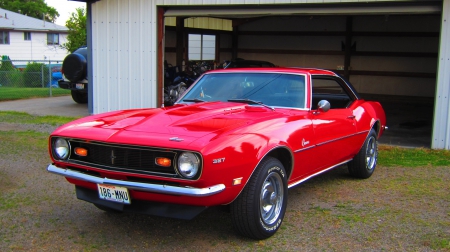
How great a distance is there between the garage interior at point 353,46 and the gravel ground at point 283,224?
33.7 feet

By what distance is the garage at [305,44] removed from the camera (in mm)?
10188

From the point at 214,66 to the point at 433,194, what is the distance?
1423 centimetres

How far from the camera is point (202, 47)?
2094 cm

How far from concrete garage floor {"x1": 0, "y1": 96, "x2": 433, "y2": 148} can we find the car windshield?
458 cm

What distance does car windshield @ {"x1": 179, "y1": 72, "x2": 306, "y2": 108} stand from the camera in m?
5.60

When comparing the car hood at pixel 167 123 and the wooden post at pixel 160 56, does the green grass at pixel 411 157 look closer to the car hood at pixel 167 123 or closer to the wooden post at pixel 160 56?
the car hood at pixel 167 123

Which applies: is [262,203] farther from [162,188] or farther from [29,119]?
[29,119]

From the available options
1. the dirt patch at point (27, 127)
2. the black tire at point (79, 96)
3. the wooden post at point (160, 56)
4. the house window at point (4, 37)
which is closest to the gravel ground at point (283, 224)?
the dirt patch at point (27, 127)

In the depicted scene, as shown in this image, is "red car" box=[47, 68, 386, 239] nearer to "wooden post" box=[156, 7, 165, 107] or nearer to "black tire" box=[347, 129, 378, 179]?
"black tire" box=[347, 129, 378, 179]

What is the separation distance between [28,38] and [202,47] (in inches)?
1009

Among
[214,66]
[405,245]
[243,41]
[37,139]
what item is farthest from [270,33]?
[405,245]

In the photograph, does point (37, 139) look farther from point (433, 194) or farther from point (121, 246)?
point (433, 194)

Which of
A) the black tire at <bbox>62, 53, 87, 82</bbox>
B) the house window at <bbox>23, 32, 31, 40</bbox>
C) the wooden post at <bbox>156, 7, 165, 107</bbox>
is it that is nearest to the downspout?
the wooden post at <bbox>156, 7, 165, 107</bbox>

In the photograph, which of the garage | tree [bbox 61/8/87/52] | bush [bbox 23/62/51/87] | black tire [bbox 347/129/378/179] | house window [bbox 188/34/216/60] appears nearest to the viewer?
black tire [bbox 347/129/378/179]
